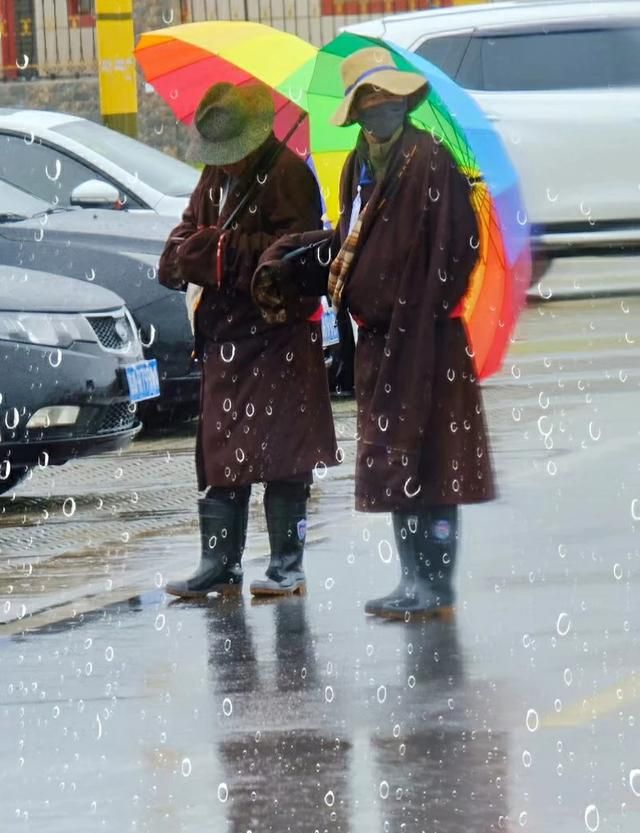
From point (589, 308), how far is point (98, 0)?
5374mm

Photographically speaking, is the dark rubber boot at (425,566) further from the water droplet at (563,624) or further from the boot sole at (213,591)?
the boot sole at (213,591)

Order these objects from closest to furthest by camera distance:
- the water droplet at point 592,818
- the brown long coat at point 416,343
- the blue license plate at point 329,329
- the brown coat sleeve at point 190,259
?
the water droplet at point 592,818 → the brown long coat at point 416,343 → the brown coat sleeve at point 190,259 → the blue license plate at point 329,329

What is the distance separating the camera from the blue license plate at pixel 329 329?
12414 mm

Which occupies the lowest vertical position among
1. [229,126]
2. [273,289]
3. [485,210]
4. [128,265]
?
[128,265]

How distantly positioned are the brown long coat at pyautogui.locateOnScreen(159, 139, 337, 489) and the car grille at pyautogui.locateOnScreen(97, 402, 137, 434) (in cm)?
241

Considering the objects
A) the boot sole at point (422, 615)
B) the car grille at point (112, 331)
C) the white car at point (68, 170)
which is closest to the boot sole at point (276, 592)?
the boot sole at point (422, 615)

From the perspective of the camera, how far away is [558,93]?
1841 cm

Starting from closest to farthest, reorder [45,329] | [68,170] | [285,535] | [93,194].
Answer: [285,535] → [45,329] → [93,194] → [68,170]

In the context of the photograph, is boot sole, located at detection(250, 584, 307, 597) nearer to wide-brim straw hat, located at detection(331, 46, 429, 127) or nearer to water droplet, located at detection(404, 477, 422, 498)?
water droplet, located at detection(404, 477, 422, 498)

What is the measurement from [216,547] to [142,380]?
2.70 meters

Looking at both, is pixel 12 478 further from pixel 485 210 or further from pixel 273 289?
pixel 485 210

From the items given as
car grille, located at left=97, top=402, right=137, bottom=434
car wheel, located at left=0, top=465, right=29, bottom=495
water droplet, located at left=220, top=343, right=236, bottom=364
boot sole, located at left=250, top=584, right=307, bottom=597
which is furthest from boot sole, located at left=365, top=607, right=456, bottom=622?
car wheel, located at left=0, top=465, right=29, bottom=495

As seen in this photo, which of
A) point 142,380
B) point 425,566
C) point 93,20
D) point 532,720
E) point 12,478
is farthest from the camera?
point 93,20

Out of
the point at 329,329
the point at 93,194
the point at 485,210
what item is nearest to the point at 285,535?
the point at 485,210
